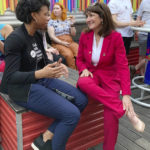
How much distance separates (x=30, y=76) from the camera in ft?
5.21

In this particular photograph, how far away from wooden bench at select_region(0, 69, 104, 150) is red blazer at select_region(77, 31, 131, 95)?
262mm

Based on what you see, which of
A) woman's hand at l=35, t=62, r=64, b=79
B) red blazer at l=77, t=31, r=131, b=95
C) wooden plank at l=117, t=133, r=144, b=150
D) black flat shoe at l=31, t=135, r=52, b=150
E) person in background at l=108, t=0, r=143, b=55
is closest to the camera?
woman's hand at l=35, t=62, r=64, b=79

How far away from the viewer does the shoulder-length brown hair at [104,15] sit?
2004 millimetres

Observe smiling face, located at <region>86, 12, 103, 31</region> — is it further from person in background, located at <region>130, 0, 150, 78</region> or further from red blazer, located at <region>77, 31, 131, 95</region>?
person in background, located at <region>130, 0, 150, 78</region>

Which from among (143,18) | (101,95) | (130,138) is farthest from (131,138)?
(143,18)

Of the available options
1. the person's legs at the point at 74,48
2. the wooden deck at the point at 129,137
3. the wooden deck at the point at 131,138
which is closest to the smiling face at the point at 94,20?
the wooden deck at the point at 129,137

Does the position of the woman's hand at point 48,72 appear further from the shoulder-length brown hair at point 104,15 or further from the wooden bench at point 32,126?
the shoulder-length brown hair at point 104,15

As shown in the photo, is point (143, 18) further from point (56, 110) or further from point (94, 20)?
point (56, 110)

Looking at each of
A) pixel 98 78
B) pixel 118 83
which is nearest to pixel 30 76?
pixel 98 78

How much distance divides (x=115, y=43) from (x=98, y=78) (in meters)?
0.34

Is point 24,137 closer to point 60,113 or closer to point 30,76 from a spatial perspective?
point 60,113

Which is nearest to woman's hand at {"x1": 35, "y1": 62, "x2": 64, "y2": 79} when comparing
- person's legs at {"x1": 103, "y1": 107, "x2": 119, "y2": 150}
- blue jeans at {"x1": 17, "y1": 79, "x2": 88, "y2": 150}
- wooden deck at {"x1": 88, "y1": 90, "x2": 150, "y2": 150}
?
blue jeans at {"x1": 17, "y1": 79, "x2": 88, "y2": 150}

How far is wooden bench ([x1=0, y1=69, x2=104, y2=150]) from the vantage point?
174cm

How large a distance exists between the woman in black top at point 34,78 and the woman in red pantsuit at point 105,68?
299mm
